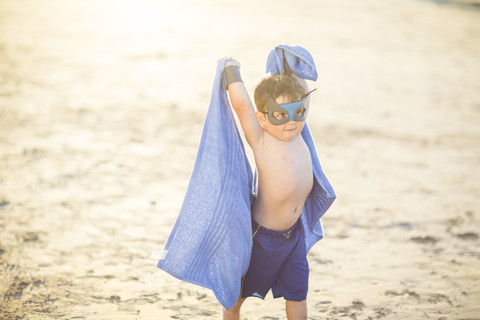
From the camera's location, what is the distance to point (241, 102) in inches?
114

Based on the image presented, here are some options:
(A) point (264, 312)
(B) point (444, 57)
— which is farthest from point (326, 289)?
Result: (B) point (444, 57)

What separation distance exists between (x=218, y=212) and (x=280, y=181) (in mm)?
357

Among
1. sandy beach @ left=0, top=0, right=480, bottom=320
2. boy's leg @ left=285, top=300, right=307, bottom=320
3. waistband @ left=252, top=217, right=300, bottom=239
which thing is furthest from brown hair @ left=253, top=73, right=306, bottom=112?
sandy beach @ left=0, top=0, right=480, bottom=320

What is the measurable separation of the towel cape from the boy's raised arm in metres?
0.07

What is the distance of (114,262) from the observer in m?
4.20

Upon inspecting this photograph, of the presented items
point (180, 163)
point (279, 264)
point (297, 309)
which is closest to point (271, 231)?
point (279, 264)

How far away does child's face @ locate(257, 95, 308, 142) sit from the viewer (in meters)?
2.96

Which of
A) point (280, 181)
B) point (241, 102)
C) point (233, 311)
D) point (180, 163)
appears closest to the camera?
point (241, 102)

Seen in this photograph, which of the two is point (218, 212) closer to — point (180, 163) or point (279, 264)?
point (279, 264)

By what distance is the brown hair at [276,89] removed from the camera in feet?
9.70

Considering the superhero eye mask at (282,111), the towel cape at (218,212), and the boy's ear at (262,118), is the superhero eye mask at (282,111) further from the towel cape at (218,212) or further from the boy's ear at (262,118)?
the towel cape at (218,212)

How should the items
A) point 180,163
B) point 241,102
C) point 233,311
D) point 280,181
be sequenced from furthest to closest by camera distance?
point 180,163 < point 233,311 < point 280,181 < point 241,102

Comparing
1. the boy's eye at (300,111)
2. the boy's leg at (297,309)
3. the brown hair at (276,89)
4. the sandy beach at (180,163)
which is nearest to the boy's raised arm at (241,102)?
the brown hair at (276,89)

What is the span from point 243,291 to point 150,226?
1.88 meters
